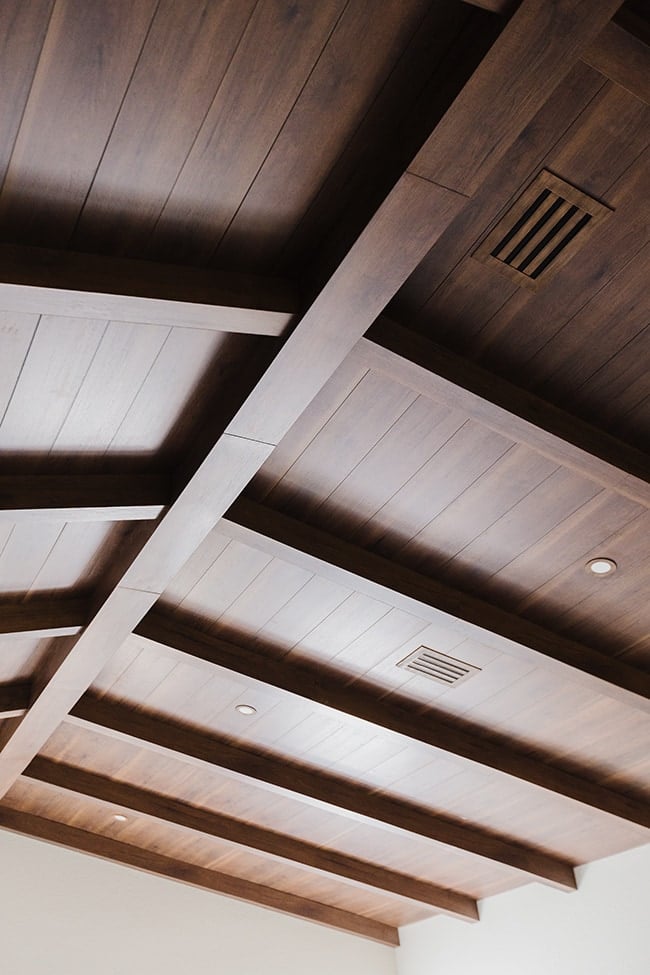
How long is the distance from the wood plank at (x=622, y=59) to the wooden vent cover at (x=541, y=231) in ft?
0.87

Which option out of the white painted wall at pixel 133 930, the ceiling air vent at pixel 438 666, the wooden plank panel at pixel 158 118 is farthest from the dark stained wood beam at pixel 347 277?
the white painted wall at pixel 133 930

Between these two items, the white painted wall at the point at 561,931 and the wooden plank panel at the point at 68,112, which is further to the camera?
the white painted wall at the point at 561,931

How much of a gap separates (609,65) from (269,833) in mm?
5183

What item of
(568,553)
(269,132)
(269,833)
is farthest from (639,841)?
(269,132)

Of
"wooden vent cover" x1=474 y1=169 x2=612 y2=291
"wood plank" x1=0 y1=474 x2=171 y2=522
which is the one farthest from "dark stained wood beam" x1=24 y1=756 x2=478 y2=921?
"wooden vent cover" x1=474 y1=169 x2=612 y2=291

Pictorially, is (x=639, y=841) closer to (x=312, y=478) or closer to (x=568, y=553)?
(x=568, y=553)

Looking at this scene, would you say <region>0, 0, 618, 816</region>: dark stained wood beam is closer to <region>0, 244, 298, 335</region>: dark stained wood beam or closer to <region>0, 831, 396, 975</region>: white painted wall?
<region>0, 244, 298, 335</region>: dark stained wood beam

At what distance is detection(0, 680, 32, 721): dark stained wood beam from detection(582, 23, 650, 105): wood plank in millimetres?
3711

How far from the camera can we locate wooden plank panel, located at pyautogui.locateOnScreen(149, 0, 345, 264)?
5.95ft

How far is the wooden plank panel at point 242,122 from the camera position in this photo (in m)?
1.81

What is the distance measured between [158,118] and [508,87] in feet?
2.35

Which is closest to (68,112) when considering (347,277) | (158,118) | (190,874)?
(158,118)

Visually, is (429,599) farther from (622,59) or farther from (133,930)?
(133,930)

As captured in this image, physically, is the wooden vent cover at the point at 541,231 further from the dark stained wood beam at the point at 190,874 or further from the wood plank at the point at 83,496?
the dark stained wood beam at the point at 190,874
